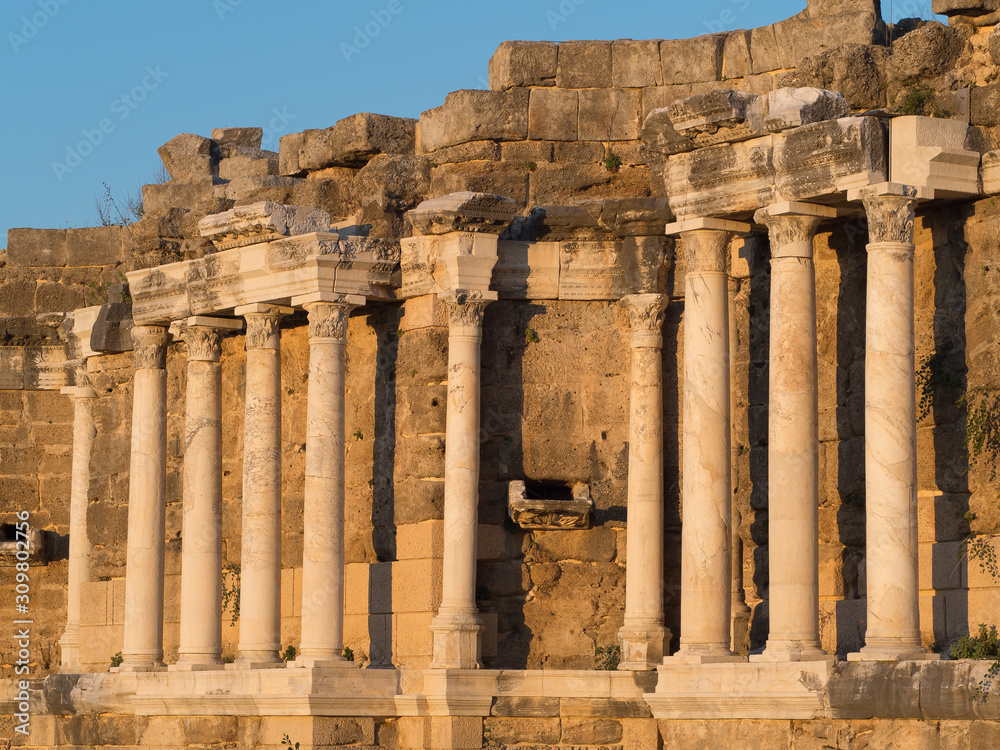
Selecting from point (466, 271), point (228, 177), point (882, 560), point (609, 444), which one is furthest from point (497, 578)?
point (228, 177)

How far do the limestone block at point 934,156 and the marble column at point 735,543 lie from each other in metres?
3.09

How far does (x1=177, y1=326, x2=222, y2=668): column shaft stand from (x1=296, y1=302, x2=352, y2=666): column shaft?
1.65 m

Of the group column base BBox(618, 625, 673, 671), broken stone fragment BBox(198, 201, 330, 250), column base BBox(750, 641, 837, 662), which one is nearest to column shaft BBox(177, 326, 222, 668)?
broken stone fragment BBox(198, 201, 330, 250)

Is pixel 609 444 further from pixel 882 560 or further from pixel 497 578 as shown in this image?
pixel 882 560

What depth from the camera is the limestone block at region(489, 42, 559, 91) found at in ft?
68.8

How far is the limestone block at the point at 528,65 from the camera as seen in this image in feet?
68.8

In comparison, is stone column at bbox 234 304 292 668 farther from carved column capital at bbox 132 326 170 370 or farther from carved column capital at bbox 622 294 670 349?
carved column capital at bbox 622 294 670 349

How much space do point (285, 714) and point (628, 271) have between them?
5519 mm

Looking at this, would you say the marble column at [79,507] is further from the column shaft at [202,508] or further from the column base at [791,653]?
the column base at [791,653]

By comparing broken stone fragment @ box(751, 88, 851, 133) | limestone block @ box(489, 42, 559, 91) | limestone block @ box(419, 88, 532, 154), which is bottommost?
broken stone fragment @ box(751, 88, 851, 133)

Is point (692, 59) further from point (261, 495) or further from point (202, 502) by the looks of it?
point (202, 502)

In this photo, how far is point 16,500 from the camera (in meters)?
27.1

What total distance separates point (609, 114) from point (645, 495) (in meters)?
4.09

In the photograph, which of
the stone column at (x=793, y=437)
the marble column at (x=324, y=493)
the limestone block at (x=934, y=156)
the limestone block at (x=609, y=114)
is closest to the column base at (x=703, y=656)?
the stone column at (x=793, y=437)
